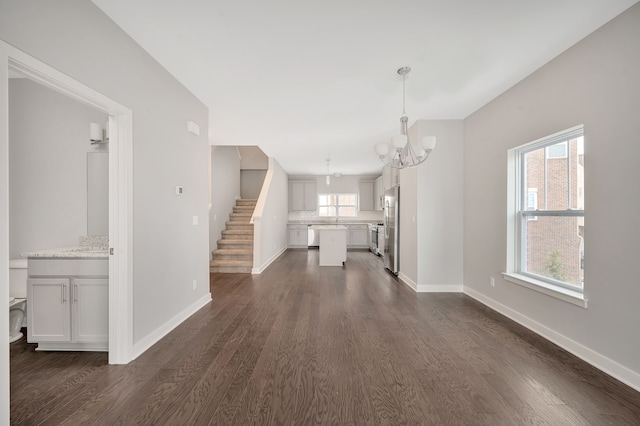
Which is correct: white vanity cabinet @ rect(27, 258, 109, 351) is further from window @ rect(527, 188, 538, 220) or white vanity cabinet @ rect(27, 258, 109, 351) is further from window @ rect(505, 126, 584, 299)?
window @ rect(527, 188, 538, 220)

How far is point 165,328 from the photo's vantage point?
297 cm

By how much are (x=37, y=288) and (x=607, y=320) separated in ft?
15.5

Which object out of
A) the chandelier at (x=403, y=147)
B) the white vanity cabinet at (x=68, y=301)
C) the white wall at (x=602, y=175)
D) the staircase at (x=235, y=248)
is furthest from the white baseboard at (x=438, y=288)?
the white vanity cabinet at (x=68, y=301)

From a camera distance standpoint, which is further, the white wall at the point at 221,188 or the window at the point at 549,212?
the white wall at the point at 221,188

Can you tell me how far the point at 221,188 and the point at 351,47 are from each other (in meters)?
5.79

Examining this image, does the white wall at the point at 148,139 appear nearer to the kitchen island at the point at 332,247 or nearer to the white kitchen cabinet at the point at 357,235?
the kitchen island at the point at 332,247

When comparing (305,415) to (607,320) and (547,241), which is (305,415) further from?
(547,241)

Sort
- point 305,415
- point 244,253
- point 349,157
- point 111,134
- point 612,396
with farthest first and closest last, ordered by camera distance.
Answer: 1. point 349,157
2. point 244,253
3. point 111,134
4. point 612,396
5. point 305,415

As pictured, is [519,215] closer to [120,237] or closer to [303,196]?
[120,237]

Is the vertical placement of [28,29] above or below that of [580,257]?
above

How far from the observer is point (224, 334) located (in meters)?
2.96

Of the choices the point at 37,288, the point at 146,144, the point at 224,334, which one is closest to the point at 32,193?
the point at 37,288

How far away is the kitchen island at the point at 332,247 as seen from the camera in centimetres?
691

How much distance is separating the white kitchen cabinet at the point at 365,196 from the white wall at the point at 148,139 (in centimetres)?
699
